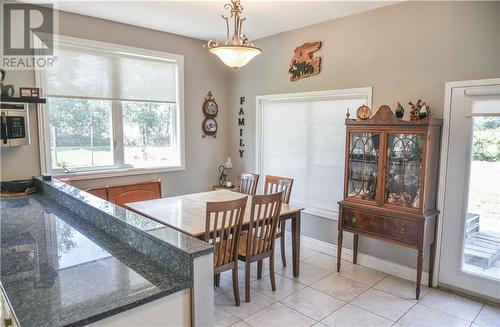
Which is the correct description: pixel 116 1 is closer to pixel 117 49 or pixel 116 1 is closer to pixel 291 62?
pixel 117 49

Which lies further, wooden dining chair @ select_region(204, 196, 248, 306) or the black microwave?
the black microwave

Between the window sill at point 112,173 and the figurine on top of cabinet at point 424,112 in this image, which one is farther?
the window sill at point 112,173

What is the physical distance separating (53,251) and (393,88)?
3235mm

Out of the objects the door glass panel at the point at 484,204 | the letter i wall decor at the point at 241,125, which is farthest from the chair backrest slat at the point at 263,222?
the letter i wall decor at the point at 241,125

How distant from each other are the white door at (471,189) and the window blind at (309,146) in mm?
994

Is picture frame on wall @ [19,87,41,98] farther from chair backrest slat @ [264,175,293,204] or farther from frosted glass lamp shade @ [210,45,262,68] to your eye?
chair backrest slat @ [264,175,293,204]

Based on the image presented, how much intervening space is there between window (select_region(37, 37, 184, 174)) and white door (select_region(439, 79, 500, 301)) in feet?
10.7

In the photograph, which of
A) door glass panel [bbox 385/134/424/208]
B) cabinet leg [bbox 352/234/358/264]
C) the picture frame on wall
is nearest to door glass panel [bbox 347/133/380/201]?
door glass panel [bbox 385/134/424/208]

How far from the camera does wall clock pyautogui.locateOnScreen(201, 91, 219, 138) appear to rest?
16.1 ft

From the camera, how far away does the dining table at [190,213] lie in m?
2.71

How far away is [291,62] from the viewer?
4.27 m

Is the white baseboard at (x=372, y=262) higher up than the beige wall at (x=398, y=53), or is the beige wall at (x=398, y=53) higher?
the beige wall at (x=398, y=53)

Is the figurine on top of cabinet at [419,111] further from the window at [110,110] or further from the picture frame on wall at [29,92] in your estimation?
the picture frame on wall at [29,92]

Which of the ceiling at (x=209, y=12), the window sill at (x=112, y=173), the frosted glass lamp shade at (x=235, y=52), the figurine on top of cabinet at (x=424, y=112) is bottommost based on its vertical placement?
the window sill at (x=112, y=173)
